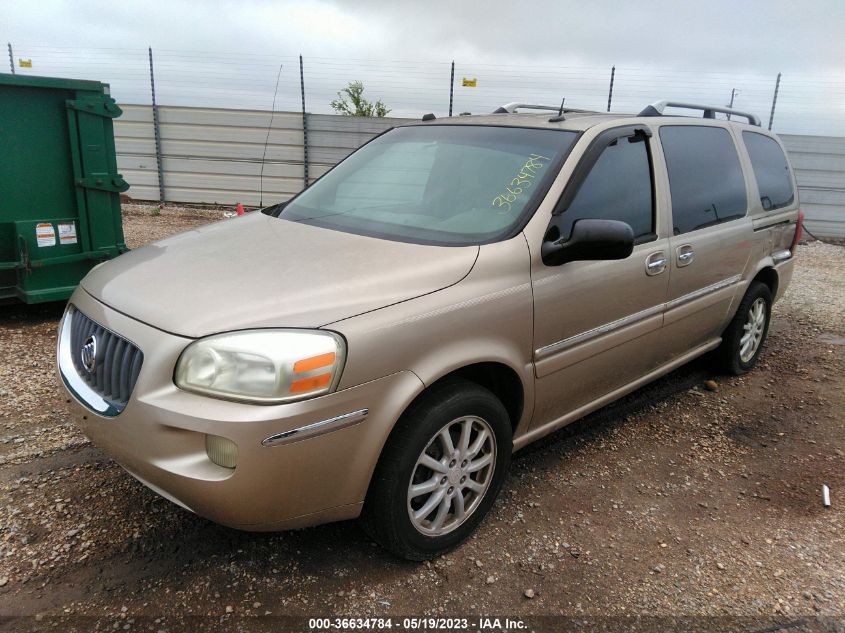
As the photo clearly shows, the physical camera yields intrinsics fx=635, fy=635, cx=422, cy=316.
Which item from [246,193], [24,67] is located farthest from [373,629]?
[24,67]

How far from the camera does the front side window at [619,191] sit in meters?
2.89

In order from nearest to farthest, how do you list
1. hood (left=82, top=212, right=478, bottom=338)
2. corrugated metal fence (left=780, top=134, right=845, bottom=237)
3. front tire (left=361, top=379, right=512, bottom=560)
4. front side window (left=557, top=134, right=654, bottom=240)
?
1. hood (left=82, top=212, right=478, bottom=338)
2. front tire (left=361, top=379, right=512, bottom=560)
3. front side window (left=557, top=134, right=654, bottom=240)
4. corrugated metal fence (left=780, top=134, right=845, bottom=237)

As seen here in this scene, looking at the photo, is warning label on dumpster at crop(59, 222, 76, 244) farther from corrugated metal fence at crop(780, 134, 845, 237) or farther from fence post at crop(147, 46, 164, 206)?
corrugated metal fence at crop(780, 134, 845, 237)

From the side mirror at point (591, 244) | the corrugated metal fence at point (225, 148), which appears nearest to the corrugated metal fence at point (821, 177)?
the corrugated metal fence at point (225, 148)

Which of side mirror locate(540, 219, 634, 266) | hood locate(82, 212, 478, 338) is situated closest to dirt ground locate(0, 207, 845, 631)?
hood locate(82, 212, 478, 338)

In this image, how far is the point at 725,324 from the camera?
427cm

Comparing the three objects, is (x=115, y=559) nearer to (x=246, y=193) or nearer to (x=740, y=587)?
(x=740, y=587)

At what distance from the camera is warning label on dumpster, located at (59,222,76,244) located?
514cm

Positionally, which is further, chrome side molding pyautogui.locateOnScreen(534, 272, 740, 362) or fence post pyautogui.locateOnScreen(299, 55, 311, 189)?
fence post pyautogui.locateOnScreen(299, 55, 311, 189)

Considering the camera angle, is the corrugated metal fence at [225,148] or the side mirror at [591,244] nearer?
the side mirror at [591,244]

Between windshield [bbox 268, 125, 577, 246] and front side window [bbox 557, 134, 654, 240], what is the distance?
0.18m

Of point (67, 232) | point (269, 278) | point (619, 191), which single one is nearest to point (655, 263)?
point (619, 191)

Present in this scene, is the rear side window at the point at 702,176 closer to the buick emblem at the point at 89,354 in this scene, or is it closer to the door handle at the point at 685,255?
the door handle at the point at 685,255

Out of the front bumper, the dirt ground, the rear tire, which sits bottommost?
the dirt ground
